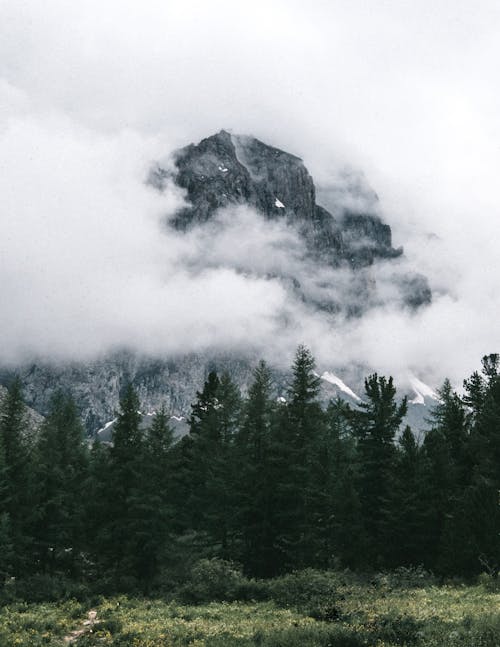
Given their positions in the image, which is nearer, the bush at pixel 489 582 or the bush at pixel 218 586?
the bush at pixel 489 582

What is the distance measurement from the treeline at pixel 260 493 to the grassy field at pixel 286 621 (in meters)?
5.96

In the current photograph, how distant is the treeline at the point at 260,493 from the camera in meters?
34.0

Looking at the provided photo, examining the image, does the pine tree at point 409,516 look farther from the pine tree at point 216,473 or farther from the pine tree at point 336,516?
the pine tree at point 216,473

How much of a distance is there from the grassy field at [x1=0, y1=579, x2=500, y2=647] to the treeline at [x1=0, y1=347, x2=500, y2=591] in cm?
596

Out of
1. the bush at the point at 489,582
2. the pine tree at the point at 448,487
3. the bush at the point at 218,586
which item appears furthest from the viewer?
the bush at the point at 218,586

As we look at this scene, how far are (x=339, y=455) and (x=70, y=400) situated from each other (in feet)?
95.6

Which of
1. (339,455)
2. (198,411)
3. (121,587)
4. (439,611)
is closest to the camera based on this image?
(439,611)

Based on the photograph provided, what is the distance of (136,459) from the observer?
37406mm

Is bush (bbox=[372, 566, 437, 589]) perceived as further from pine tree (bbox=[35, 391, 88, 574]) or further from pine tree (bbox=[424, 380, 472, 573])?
pine tree (bbox=[35, 391, 88, 574])

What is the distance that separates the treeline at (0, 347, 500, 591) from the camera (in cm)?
3400

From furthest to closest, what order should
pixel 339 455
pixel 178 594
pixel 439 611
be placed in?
pixel 339 455, pixel 178 594, pixel 439 611

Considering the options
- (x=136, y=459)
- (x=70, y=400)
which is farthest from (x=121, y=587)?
(x=70, y=400)

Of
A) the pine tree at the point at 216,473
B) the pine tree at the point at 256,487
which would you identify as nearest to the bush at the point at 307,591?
the pine tree at the point at 256,487

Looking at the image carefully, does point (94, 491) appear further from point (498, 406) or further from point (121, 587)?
point (498, 406)
